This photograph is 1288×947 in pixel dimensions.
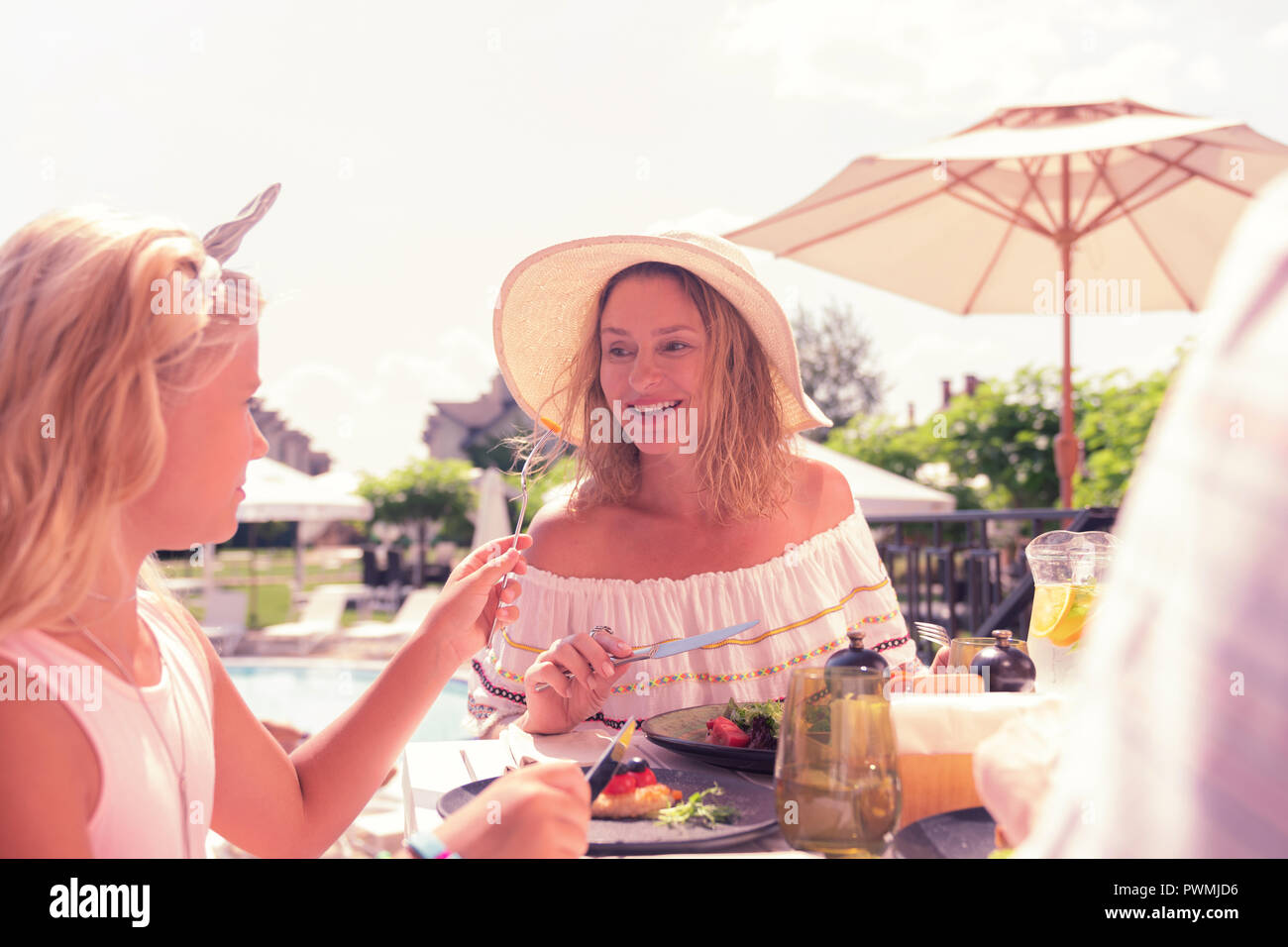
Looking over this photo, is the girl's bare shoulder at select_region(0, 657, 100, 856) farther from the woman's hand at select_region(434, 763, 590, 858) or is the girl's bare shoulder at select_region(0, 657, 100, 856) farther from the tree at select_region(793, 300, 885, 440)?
the tree at select_region(793, 300, 885, 440)

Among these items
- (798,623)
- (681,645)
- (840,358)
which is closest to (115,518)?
(681,645)

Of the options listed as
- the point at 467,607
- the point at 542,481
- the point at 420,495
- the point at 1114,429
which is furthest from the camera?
the point at 420,495

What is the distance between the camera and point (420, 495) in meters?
19.8

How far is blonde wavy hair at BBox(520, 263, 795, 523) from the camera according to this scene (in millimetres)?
2447

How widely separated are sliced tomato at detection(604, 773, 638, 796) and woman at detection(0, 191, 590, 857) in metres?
0.33

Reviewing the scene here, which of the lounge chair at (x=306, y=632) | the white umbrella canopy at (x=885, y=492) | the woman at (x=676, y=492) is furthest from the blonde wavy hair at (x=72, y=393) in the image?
the lounge chair at (x=306, y=632)

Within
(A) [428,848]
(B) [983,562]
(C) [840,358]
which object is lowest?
(B) [983,562]

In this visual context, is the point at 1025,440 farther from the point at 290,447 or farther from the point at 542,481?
the point at 290,447

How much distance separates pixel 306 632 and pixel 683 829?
12.8 metres

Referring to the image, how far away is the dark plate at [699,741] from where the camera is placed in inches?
58.2

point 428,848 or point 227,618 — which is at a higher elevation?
point 428,848

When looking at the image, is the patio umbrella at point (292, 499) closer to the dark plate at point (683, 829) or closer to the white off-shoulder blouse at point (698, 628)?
the white off-shoulder blouse at point (698, 628)

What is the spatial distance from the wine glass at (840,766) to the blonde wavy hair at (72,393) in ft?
2.47

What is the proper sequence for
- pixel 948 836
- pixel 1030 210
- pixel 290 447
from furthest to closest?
pixel 290 447 → pixel 1030 210 → pixel 948 836
